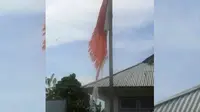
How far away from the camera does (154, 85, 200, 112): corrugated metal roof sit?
2.29 metres

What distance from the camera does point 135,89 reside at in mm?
2350

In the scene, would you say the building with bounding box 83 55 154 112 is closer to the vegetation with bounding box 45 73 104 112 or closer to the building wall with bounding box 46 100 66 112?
the vegetation with bounding box 45 73 104 112

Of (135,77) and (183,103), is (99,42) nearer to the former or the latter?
(135,77)

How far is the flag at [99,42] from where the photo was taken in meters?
2.40

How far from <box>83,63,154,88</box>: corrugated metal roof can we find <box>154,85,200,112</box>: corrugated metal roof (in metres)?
0.18

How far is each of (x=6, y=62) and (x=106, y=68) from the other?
765mm

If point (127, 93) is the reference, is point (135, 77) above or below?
above

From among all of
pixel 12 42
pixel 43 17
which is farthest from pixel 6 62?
pixel 43 17

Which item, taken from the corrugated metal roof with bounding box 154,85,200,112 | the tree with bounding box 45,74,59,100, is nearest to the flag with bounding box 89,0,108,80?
the tree with bounding box 45,74,59,100

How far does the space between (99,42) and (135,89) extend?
17.5 inches

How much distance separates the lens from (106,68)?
7.95ft

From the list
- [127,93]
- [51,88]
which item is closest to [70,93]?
[51,88]

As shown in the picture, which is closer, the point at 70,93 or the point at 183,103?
the point at 183,103

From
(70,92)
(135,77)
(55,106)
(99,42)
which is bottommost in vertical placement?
(55,106)
